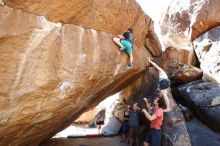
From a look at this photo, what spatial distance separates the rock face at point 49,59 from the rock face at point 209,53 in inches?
252

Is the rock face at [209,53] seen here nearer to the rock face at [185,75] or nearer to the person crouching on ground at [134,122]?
the rock face at [185,75]

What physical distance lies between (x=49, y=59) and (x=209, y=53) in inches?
392

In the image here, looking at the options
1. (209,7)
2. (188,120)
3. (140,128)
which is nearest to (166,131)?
(140,128)

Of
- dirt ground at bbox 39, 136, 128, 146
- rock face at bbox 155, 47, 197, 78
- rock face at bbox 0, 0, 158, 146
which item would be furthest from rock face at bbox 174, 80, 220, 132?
rock face at bbox 0, 0, 158, 146

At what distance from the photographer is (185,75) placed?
13.1 m

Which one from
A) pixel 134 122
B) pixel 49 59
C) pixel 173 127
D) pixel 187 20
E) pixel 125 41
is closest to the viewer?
pixel 49 59

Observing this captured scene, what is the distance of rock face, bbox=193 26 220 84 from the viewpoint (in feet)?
41.5

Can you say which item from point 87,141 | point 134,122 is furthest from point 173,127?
point 87,141

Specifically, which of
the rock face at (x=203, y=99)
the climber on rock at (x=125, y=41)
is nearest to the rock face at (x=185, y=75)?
the rock face at (x=203, y=99)

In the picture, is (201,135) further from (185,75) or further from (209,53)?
(209,53)

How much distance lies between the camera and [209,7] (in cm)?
1405

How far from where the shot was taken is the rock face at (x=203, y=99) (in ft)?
35.6

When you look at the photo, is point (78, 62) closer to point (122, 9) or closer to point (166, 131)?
point (122, 9)

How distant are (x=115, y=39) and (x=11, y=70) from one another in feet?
11.3
